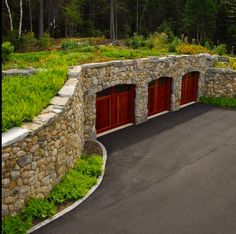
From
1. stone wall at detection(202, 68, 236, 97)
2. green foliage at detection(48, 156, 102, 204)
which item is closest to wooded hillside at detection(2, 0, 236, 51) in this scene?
stone wall at detection(202, 68, 236, 97)

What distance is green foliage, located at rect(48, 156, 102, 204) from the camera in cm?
1113

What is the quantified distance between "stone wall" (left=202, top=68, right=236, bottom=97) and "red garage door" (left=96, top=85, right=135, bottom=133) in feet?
26.3

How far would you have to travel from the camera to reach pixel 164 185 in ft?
41.1

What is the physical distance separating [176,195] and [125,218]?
230cm

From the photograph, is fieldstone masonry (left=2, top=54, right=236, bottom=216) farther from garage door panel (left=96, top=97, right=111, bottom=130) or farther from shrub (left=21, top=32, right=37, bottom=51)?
shrub (left=21, top=32, right=37, bottom=51)

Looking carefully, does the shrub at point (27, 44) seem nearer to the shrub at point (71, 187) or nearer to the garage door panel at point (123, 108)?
the garage door panel at point (123, 108)

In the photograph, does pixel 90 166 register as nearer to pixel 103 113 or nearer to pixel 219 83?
pixel 103 113

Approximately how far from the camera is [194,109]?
2256 centimetres

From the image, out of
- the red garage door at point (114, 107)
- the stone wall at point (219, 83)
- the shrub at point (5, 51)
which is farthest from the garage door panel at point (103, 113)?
the stone wall at point (219, 83)

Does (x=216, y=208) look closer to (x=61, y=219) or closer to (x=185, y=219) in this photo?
(x=185, y=219)

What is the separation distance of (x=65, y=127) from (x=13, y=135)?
8.96ft

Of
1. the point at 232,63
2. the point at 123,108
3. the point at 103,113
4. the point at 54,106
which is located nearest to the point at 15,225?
the point at 54,106

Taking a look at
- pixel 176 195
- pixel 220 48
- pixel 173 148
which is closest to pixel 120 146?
pixel 173 148

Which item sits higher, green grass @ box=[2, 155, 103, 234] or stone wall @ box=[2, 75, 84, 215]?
stone wall @ box=[2, 75, 84, 215]
